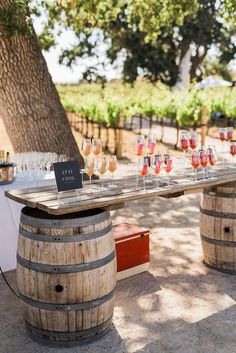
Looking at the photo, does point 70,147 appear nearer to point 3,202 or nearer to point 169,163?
point 3,202

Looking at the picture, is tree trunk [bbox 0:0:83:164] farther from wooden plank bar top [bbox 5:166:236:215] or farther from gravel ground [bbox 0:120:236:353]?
wooden plank bar top [bbox 5:166:236:215]

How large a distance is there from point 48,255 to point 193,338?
1271mm

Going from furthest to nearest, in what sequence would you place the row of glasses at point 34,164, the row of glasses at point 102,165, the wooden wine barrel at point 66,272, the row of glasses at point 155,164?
the row of glasses at point 34,164 < the row of glasses at point 155,164 < the row of glasses at point 102,165 < the wooden wine barrel at point 66,272

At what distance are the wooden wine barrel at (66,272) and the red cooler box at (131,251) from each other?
3.59 ft

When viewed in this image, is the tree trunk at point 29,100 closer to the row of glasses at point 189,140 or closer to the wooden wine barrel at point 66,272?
the row of glasses at point 189,140

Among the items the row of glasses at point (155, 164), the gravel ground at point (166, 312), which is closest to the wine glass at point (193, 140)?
the row of glasses at point (155, 164)

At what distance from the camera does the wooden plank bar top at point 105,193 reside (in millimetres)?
3314

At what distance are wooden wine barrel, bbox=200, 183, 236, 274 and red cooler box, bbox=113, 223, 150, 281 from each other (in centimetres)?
61

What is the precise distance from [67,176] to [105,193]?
0.32 meters

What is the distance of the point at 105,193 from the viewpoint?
3.68m

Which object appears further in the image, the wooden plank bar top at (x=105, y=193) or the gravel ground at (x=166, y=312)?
the gravel ground at (x=166, y=312)

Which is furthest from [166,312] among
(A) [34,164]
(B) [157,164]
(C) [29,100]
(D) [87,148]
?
(C) [29,100]

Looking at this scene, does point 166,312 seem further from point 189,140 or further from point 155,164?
point 189,140

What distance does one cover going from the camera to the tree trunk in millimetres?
6723
